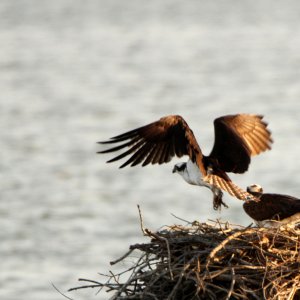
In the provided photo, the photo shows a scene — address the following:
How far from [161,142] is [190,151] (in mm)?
269

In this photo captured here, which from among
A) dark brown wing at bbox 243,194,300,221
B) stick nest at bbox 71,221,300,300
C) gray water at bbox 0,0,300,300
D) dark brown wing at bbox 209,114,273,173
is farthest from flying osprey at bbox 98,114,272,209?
gray water at bbox 0,0,300,300

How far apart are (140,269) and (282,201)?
1.28 metres

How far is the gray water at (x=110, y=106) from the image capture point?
56.2 ft

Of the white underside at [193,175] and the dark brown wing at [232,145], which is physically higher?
the dark brown wing at [232,145]

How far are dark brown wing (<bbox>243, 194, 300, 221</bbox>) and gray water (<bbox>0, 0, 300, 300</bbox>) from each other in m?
6.15

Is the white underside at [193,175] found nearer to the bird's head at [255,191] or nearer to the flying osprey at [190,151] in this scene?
the flying osprey at [190,151]

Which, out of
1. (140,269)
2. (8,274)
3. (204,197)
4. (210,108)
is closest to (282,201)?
(140,269)

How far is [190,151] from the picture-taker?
A: 8.84 meters

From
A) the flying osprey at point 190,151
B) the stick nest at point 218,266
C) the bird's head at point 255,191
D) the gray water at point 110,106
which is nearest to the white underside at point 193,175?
the flying osprey at point 190,151

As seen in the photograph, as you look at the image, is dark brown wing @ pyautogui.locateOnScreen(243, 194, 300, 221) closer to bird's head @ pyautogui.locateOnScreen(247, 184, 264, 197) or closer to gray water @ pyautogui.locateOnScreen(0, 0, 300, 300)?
bird's head @ pyautogui.locateOnScreen(247, 184, 264, 197)

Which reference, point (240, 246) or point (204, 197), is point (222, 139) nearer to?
point (240, 246)

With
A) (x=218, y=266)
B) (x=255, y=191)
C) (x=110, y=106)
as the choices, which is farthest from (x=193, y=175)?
(x=110, y=106)

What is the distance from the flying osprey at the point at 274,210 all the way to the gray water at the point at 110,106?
6145 mm

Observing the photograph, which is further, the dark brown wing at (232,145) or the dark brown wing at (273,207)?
the dark brown wing at (232,145)
